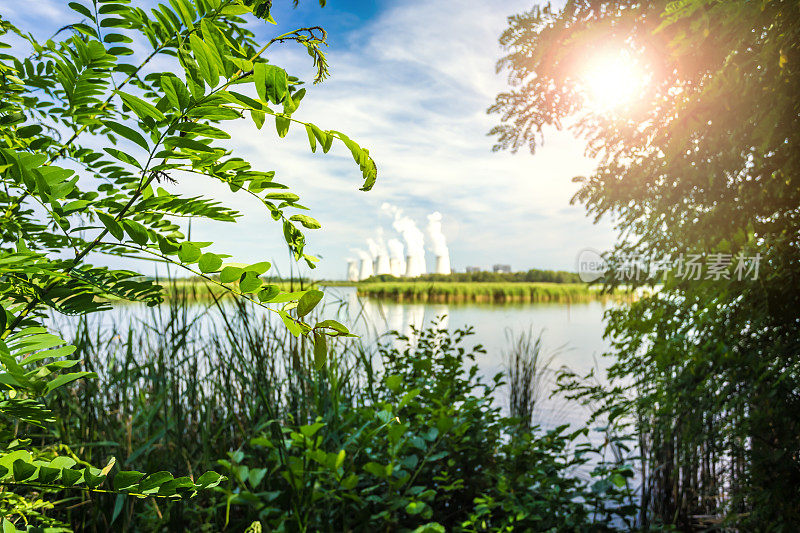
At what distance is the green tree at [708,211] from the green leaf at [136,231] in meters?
1.84

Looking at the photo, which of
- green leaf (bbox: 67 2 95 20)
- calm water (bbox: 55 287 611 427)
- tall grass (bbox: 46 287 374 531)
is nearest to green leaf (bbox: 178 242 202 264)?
green leaf (bbox: 67 2 95 20)

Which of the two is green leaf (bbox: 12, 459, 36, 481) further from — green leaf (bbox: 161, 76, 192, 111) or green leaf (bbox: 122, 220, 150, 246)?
green leaf (bbox: 161, 76, 192, 111)

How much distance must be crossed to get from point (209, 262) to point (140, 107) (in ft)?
0.61

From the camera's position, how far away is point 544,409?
484 cm

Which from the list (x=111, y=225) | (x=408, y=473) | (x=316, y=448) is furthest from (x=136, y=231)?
(x=408, y=473)

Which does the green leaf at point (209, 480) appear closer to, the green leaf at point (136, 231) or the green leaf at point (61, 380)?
the green leaf at point (61, 380)

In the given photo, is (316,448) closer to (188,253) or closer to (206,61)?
(188,253)

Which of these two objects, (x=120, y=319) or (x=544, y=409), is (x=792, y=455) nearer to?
(x=544, y=409)

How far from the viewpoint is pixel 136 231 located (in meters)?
0.56

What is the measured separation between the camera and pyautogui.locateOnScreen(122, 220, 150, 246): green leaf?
56 centimetres

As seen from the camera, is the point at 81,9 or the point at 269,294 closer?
the point at 269,294

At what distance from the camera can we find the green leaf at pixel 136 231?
0.56 m

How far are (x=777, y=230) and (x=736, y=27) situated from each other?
1.00 meters

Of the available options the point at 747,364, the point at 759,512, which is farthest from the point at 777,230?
the point at 759,512
